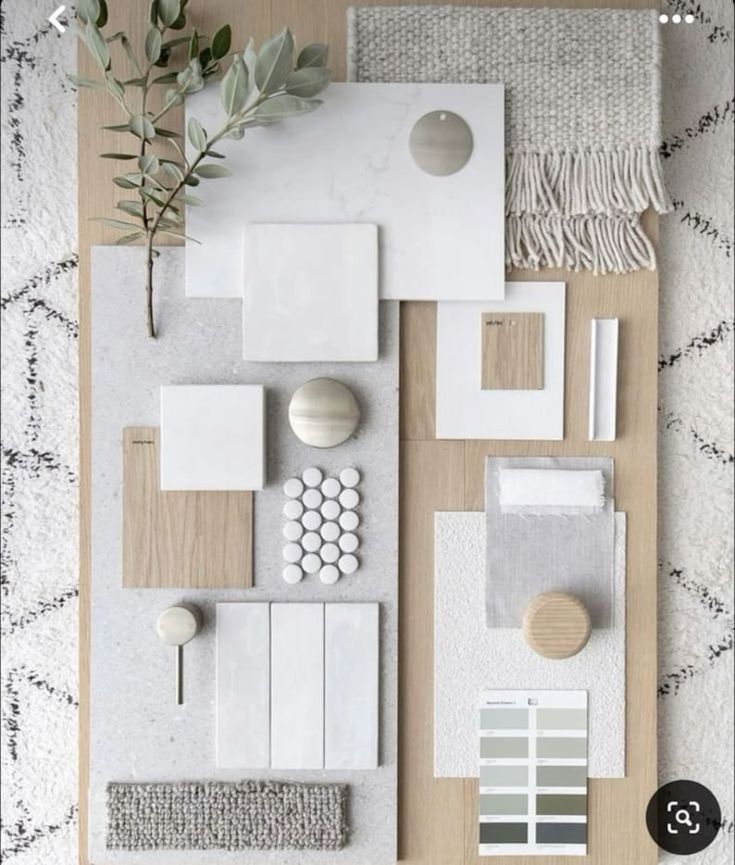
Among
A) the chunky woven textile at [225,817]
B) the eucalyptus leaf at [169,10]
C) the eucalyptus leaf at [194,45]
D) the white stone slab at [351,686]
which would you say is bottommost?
the chunky woven textile at [225,817]

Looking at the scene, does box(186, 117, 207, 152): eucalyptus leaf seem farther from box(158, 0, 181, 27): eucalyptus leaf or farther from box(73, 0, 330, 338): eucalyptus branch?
box(158, 0, 181, 27): eucalyptus leaf

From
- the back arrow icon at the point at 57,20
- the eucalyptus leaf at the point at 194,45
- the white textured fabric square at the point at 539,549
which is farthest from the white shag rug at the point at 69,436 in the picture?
the eucalyptus leaf at the point at 194,45

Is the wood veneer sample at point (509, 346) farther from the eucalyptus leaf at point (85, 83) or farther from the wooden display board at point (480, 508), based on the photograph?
the eucalyptus leaf at point (85, 83)

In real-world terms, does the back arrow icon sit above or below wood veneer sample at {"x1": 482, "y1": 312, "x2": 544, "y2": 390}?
above

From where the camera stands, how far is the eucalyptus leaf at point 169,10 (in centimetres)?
99

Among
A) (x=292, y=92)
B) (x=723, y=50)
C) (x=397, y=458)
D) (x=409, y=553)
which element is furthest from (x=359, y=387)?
(x=723, y=50)

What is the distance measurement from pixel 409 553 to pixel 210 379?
361 millimetres

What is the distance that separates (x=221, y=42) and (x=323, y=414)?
0.49 meters

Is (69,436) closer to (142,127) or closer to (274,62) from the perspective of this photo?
(142,127)

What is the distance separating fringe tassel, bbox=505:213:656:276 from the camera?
1063 millimetres

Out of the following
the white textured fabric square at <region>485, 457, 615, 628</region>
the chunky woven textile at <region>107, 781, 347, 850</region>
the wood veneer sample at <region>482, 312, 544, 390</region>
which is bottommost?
the chunky woven textile at <region>107, 781, 347, 850</region>

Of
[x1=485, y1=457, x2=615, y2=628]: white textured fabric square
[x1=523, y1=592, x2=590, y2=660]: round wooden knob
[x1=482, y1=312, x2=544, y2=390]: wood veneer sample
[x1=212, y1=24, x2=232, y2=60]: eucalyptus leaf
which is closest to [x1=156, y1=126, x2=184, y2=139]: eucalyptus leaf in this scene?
[x1=212, y1=24, x2=232, y2=60]: eucalyptus leaf

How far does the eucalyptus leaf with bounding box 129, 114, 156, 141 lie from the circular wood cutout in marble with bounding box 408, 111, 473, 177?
336 mm

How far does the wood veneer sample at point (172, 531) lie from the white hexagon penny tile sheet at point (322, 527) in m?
0.06
